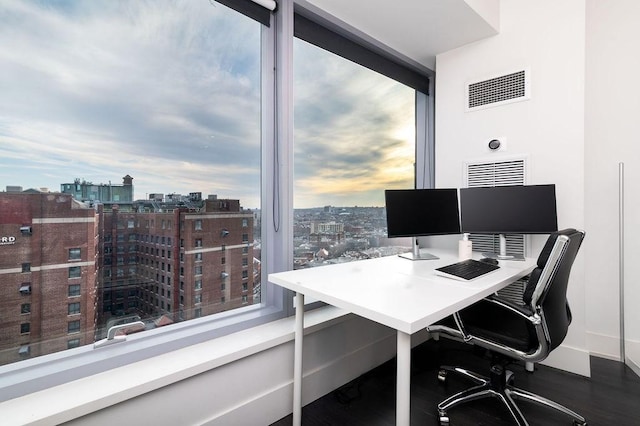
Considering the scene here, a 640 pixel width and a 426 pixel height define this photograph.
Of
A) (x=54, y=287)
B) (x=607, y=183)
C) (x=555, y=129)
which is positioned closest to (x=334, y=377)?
(x=54, y=287)

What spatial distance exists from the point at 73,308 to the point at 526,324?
2.08m

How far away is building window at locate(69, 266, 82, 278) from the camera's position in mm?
1240

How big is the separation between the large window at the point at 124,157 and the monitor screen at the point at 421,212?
0.93 metres

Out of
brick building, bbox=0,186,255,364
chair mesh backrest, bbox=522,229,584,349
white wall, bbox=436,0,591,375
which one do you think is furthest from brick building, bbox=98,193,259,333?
white wall, bbox=436,0,591,375

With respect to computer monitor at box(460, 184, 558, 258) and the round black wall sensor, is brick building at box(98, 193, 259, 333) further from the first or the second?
the round black wall sensor

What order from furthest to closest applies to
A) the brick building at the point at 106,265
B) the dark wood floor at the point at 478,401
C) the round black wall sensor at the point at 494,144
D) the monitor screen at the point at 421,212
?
1. the round black wall sensor at the point at 494,144
2. the monitor screen at the point at 421,212
3. the dark wood floor at the point at 478,401
4. the brick building at the point at 106,265

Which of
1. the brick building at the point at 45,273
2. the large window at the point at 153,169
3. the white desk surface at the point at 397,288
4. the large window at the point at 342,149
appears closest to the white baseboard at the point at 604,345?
the white desk surface at the point at 397,288

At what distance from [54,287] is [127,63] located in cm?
102

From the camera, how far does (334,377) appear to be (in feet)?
6.18

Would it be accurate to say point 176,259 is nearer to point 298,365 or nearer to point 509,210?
point 298,365

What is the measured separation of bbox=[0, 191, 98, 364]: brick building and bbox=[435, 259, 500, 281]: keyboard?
171cm

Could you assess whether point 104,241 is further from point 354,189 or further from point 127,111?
point 354,189

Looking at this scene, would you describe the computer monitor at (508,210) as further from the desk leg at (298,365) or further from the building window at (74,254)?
the building window at (74,254)

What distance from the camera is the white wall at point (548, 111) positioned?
2080mm
